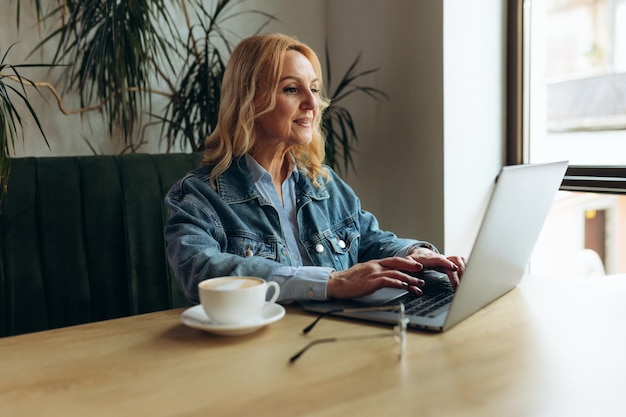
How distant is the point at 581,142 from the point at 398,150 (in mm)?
740

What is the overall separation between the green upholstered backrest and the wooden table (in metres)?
0.79

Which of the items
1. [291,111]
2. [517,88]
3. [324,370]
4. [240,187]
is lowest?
[324,370]

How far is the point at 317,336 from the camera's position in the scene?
0.90m

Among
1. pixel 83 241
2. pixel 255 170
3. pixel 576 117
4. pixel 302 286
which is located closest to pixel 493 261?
pixel 302 286

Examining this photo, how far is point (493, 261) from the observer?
3.15 feet

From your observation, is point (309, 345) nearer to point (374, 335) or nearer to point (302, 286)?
point (374, 335)

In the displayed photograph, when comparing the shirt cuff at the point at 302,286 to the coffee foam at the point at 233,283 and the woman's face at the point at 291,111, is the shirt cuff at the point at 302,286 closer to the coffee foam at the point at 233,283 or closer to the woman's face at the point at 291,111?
the coffee foam at the point at 233,283

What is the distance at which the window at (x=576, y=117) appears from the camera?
7.22ft

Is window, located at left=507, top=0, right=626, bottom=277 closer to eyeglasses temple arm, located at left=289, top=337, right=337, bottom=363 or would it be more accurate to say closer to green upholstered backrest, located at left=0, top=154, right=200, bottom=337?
green upholstered backrest, located at left=0, top=154, right=200, bottom=337

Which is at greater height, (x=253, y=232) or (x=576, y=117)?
(x=576, y=117)

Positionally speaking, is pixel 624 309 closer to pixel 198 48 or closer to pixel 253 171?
pixel 253 171

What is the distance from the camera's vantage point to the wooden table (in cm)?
66

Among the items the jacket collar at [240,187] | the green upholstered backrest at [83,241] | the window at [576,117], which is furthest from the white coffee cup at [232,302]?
the window at [576,117]

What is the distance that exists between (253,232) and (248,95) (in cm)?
38
